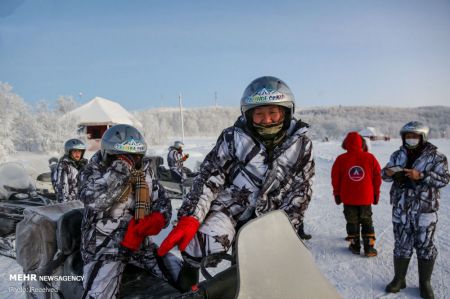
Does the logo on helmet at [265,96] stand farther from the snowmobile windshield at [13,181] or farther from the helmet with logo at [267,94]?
the snowmobile windshield at [13,181]

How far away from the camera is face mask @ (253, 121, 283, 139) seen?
8.00 ft

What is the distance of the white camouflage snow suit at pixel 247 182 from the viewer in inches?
89.0

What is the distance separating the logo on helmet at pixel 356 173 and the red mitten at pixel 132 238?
4.34 meters

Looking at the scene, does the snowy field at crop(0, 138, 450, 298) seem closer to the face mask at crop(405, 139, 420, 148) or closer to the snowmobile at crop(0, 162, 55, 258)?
the snowmobile at crop(0, 162, 55, 258)

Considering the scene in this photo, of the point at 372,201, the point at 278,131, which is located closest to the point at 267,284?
the point at 278,131

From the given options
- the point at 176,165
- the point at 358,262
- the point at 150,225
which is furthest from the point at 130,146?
the point at 176,165

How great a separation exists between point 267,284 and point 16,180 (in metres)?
7.70

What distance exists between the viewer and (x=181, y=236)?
207 cm

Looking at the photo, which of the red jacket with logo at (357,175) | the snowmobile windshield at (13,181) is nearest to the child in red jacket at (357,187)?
the red jacket with logo at (357,175)

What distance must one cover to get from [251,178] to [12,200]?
21.9ft

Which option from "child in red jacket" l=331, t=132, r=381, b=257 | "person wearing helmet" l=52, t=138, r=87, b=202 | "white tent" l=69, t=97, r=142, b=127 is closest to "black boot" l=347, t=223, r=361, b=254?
"child in red jacket" l=331, t=132, r=381, b=257

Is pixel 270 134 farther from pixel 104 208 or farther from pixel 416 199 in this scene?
pixel 416 199

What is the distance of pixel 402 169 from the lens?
4.23m

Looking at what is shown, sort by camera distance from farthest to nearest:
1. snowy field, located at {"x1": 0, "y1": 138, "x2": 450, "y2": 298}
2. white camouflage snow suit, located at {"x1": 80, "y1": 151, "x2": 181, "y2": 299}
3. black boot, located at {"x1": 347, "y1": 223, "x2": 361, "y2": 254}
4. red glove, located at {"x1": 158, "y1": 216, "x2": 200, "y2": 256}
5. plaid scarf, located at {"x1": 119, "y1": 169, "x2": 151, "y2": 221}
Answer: black boot, located at {"x1": 347, "y1": 223, "x2": 361, "y2": 254} → snowy field, located at {"x1": 0, "y1": 138, "x2": 450, "y2": 298} → plaid scarf, located at {"x1": 119, "y1": 169, "x2": 151, "y2": 221} → white camouflage snow suit, located at {"x1": 80, "y1": 151, "x2": 181, "y2": 299} → red glove, located at {"x1": 158, "y1": 216, "x2": 200, "y2": 256}
